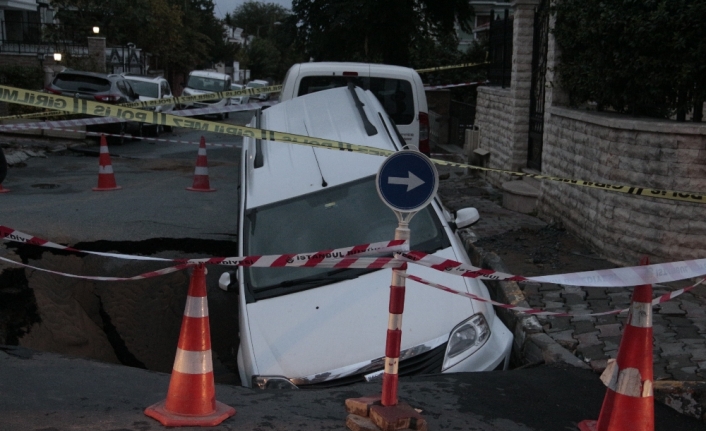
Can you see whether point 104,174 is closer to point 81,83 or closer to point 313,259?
point 313,259

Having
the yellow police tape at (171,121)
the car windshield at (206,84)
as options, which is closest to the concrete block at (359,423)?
the yellow police tape at (171,121)

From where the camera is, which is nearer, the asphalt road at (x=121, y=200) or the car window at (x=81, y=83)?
the asphalt road at (x=121, y=200)

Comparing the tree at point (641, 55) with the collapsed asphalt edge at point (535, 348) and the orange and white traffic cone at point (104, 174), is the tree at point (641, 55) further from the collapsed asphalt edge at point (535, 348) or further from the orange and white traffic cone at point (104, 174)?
the orange and white traffic cone at point (104, 174)

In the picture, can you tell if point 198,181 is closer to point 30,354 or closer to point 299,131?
point 299,131

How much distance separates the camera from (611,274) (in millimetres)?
4219

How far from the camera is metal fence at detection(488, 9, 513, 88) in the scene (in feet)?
52.0

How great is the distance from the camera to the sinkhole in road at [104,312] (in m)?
7.23

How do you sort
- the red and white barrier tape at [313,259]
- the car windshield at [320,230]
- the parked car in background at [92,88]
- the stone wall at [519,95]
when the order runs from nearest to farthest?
the red and white barrier tape at [313,259], the car windshield at [320,230], the stone wall at [519,95], the parked car in background at [92,88]

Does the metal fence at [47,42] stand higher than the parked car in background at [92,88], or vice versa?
the metal fence at [47,42]

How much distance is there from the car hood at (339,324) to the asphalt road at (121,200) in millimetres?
3886

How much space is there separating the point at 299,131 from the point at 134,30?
3775 cm

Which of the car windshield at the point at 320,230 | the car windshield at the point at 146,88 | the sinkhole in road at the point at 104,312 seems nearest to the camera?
the car windshield at the point at 320,230

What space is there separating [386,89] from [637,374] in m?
7.92

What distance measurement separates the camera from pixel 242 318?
17.9 ft
